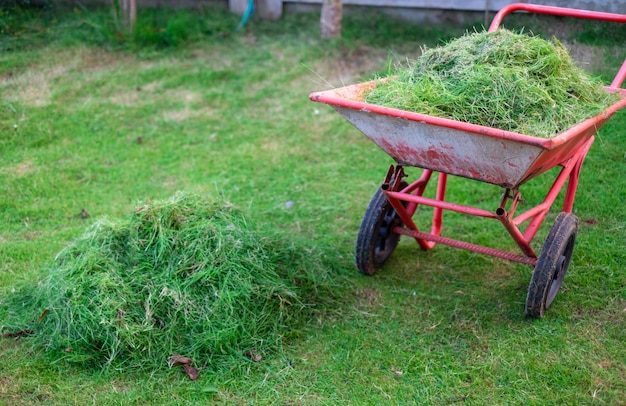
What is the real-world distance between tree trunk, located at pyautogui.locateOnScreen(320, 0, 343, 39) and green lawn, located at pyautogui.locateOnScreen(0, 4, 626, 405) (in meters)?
0.19

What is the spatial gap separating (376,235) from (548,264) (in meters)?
1.06

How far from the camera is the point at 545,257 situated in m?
3.59

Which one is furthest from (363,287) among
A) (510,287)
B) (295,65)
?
(295,65)

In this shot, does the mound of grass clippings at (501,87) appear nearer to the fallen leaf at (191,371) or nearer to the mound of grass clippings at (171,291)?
the mound of grass clippings at (171,291)

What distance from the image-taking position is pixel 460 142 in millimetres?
3205

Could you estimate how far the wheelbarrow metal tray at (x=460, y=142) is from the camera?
3.04 meters

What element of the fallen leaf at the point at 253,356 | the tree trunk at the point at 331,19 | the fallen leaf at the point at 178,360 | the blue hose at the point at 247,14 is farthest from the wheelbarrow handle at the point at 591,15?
the blue hose at the point at 247,14

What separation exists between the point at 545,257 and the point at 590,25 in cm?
418

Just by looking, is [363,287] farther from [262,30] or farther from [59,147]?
[262,30]

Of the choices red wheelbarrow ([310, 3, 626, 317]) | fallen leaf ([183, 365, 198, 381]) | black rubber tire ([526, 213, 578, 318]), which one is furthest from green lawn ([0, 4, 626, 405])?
red wheelbarrow ([310, 3, 626, 317])

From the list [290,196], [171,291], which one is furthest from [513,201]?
[290,196]

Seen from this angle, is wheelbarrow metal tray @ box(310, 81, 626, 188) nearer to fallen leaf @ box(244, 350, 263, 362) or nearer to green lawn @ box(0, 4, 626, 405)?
→ green lawn @ box(0, 4, 626, 405)

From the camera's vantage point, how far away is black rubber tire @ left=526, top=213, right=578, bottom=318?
11.7ft

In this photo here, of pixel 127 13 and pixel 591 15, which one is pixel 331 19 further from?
pixel 591 15
